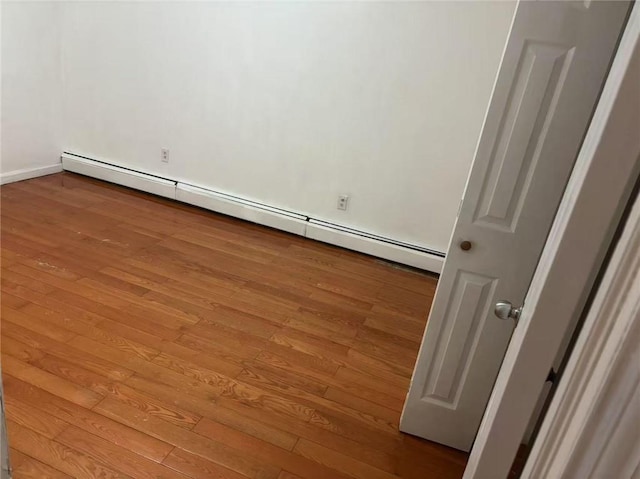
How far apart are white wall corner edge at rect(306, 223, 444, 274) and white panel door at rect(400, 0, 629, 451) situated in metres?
1.66

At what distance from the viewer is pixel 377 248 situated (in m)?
3.75

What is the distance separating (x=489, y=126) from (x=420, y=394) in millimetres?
1084

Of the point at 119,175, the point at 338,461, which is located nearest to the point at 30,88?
the point at 119,175

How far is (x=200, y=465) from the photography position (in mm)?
1885

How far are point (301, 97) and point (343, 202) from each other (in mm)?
799

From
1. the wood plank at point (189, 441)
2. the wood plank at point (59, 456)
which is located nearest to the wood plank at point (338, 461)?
the wood plank at point (189, 441)

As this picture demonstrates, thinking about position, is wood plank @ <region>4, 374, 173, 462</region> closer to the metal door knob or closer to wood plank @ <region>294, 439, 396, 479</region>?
wood plank @ <region>294, 439, 396, 479</region>

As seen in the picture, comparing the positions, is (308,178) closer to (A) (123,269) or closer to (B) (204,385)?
(A) (123,269)

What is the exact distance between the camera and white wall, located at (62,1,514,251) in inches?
131

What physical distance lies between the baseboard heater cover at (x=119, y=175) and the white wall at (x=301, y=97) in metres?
0.09

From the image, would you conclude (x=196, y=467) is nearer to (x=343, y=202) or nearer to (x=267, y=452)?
(x=267, y=452)

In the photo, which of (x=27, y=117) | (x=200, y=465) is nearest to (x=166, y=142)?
(x=27, y=117)

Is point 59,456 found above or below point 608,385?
below

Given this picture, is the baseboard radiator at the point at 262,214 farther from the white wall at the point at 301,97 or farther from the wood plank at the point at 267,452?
the wood plank at the point at 267,452
